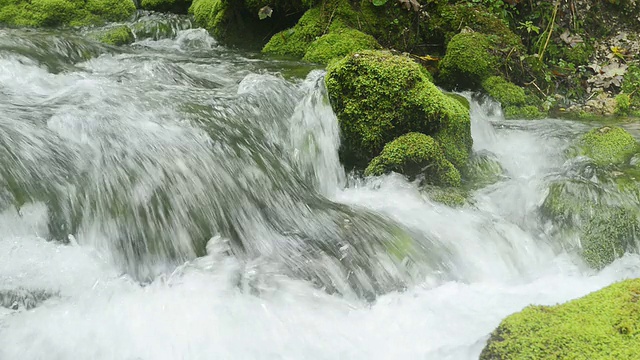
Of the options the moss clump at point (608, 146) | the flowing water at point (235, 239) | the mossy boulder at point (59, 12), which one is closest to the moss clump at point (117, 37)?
the mossy boulder at point (59, 12)

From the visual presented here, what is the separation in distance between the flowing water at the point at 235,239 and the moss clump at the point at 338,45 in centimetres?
159

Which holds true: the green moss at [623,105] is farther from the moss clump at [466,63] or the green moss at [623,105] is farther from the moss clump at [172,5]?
the moss clump at [172,5]

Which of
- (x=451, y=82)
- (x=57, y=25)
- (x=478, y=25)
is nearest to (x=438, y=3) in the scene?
(x=478, y=25)

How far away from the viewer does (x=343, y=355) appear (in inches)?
109

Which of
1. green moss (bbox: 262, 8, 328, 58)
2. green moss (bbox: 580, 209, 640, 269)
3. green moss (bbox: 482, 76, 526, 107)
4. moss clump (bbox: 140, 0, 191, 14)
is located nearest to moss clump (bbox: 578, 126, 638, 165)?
green moss (bbox: 580, 209, 640, 269)

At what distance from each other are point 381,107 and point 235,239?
81.8 inches

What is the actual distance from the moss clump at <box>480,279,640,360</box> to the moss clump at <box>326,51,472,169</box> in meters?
2.81

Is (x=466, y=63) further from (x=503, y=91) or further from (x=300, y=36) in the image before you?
(x=300, y=36)

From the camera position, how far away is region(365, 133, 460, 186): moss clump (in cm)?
470

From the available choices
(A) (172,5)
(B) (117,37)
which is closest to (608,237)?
(B) (117,37)

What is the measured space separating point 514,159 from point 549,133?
28.0 inches

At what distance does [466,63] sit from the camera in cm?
657

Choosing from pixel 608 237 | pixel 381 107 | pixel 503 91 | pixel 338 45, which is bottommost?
pixel 608 237

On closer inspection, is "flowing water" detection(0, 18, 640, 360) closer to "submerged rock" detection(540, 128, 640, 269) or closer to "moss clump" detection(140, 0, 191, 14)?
"submerged rock" detection(540, 128, 640, 269)
